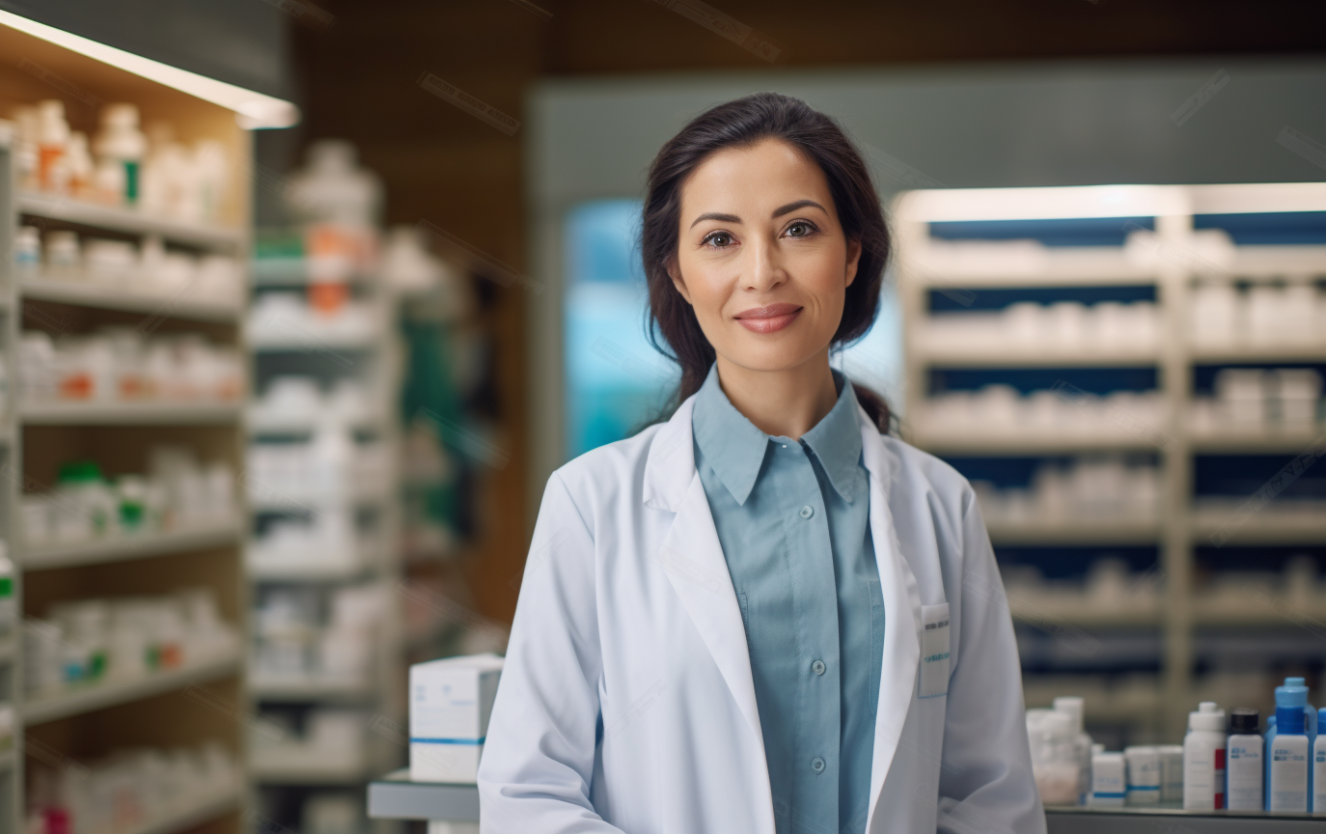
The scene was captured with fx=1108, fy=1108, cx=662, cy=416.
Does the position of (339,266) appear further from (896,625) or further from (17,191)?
(896,625)

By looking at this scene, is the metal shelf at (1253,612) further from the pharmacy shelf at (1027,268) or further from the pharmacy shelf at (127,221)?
the pharmacy shelf at (127,221)

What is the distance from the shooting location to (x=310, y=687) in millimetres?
4602

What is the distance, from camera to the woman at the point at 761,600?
4.52 feet

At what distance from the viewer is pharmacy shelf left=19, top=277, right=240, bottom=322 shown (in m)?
3.01

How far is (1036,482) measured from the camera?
471 centimetres

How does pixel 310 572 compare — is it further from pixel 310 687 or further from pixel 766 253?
pixel 766 253

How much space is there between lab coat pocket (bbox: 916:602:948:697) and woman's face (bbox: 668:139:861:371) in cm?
37

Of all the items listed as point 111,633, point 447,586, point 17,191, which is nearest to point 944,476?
point 17,191

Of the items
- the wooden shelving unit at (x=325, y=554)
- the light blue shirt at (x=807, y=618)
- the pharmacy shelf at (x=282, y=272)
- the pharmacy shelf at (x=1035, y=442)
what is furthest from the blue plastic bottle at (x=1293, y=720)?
the pharmacy shelf at (x=282, y=272)

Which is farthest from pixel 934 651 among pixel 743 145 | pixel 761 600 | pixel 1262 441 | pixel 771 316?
pixel 1262 441

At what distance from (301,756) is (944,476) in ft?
12.6

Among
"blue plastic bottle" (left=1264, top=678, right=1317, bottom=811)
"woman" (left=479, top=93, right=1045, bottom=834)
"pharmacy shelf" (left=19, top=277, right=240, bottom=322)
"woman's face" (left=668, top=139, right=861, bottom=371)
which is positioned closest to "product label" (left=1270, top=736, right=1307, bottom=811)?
"blue plastic bottle" (left=1264, top=678, right=1317, bottom=811)

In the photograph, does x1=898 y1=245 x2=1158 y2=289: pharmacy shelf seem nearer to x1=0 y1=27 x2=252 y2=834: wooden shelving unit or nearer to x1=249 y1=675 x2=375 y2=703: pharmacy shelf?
x1=0 y1=27 x2=252 y2=834: wooden shelving unit

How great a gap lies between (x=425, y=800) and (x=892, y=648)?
36.6 inches
